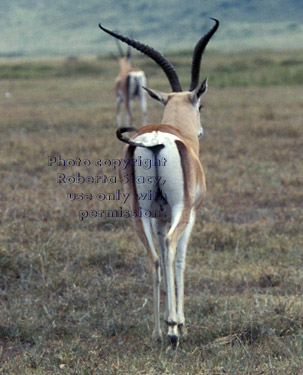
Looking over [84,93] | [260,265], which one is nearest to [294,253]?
[260,265]

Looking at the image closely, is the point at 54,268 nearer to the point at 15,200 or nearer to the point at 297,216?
the point at 15,200

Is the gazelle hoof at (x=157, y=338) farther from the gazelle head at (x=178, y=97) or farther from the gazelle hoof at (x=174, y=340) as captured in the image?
the gazelle head at (x=178, y=97)

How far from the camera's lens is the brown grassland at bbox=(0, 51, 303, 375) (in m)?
3.37

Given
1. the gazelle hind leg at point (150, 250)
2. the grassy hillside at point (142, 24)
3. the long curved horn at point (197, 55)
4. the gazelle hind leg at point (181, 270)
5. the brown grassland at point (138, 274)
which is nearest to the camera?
the brown grassland at point (138, 274)

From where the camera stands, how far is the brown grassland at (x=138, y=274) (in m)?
3.37

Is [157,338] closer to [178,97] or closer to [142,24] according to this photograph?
[178,97]

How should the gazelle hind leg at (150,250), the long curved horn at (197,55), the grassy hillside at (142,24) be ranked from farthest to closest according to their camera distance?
the grassy hillside at (142,24)
the long curved horn at (197,55)
the gazelle hind leg at (150,250)

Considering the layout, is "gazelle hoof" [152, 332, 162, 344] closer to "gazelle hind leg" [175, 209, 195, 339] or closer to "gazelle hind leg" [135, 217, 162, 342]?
"gazelle hind leg" [135, 217, 162, 342]

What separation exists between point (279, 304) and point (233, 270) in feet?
2.63

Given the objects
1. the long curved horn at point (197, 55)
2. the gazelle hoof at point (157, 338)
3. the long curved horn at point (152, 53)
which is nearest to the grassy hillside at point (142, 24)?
the long curved horn at point (197, 55)

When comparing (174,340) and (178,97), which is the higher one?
(178,97)

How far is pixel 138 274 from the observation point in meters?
4.73

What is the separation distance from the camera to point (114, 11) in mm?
130500

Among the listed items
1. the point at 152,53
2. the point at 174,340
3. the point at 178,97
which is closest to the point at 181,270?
the point at 174,340
